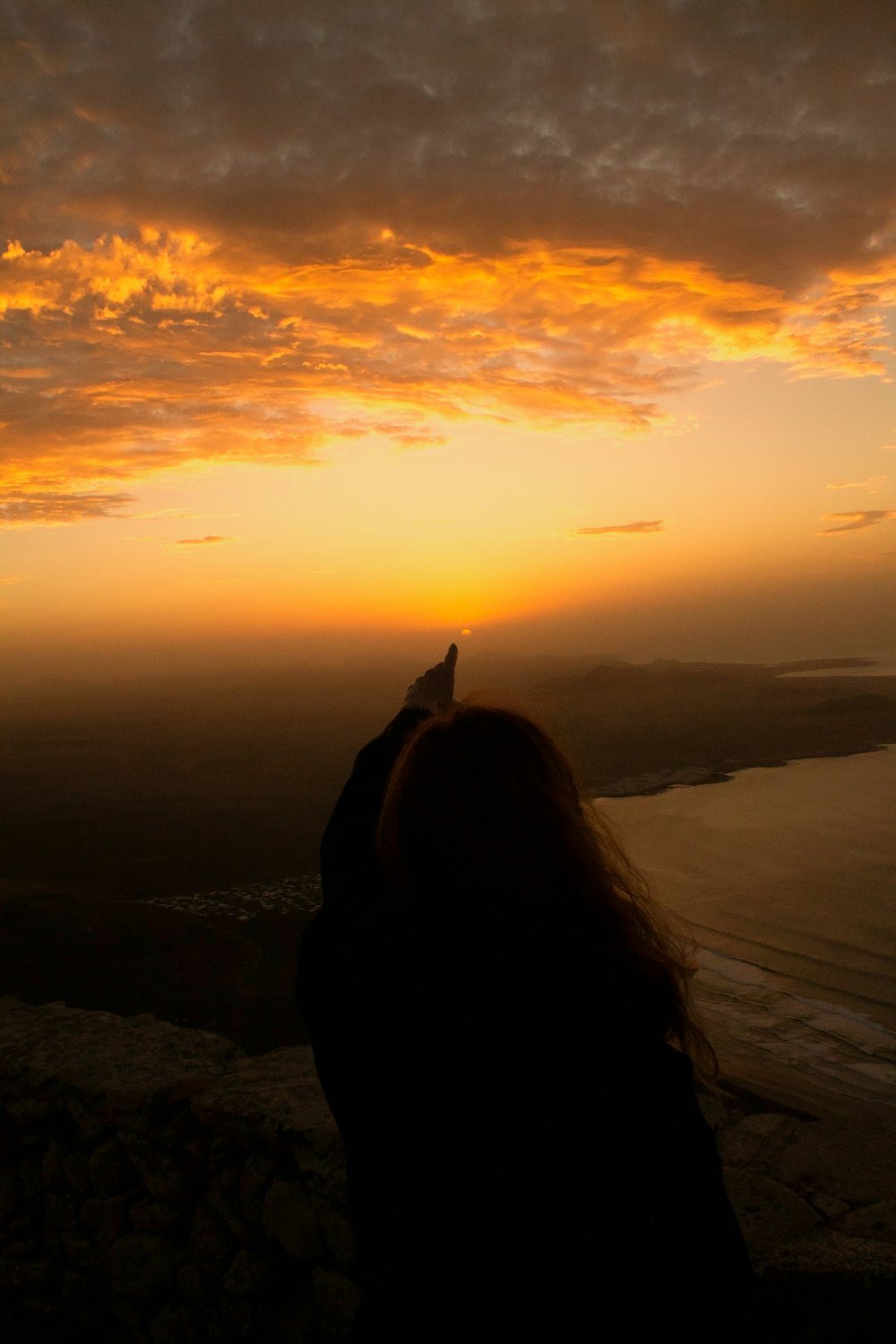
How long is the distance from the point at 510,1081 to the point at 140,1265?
12.3 feet

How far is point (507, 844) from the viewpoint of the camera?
1347mm

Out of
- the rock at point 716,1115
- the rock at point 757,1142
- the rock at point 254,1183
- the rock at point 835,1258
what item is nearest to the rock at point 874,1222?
the rock at point 835,1258

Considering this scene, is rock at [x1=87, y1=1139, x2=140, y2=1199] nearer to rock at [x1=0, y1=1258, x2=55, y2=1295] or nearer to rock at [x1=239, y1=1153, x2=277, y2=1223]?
rock at [x1=0, y1=1258, x2=55, y2=1295]

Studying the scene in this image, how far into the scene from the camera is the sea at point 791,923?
27.3 ft

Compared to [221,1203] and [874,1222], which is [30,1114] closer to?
[221,1203]

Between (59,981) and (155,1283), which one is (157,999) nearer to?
(59,981)

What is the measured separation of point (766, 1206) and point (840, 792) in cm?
2227

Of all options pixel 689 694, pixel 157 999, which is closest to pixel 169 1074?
pixel 157 999

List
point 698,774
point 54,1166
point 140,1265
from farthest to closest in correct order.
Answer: point 698,774 < point 54,1166 < point 140,1265

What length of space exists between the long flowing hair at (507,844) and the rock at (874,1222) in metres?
2.67

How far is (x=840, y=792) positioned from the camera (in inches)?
938

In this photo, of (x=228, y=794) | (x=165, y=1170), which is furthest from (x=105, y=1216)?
(x=228, y=794)

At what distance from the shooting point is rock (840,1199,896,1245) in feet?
11.0

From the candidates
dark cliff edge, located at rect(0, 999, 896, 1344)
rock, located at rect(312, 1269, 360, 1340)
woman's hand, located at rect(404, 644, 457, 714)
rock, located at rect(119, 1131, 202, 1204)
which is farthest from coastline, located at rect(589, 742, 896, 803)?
woman's hand, located at rect(404, 644, 457, 714)
